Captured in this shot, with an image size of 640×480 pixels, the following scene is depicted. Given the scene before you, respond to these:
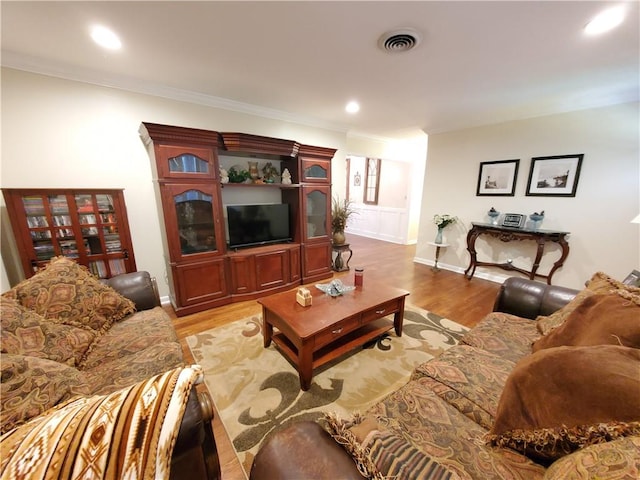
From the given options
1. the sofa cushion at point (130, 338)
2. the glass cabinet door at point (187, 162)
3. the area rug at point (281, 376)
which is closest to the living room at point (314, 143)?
the glass cabinet door at point (187, 162)

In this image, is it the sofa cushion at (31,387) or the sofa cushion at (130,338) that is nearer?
the sofa cushion at (31,387)

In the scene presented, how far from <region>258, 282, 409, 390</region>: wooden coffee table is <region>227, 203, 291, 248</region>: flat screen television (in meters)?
1.33

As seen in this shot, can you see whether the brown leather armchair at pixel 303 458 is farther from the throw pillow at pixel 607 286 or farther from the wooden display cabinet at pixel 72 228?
the wooden display cabinet at pixel 72 228

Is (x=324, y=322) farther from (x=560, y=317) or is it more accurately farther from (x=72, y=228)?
(x=72, y=228)

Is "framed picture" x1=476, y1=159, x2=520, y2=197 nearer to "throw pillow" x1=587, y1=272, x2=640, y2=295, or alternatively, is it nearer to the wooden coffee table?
"throw pillow" x1=587, y1=272, x2=640, y2=295

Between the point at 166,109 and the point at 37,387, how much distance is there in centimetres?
281

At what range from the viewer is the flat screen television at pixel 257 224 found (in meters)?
3.12

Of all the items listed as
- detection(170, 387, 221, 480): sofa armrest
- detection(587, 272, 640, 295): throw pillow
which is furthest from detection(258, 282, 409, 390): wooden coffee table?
detection(587, 272, 640, 295): throw pillow

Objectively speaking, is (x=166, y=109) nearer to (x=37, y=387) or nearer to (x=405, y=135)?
(x=37, y=387)

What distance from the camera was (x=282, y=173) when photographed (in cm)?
350

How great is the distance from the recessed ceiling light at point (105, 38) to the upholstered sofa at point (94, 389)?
1668mm

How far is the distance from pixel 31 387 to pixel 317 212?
3.16 meters

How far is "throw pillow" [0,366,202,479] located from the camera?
0.53 m

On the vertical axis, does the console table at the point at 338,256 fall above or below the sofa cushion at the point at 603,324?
below
